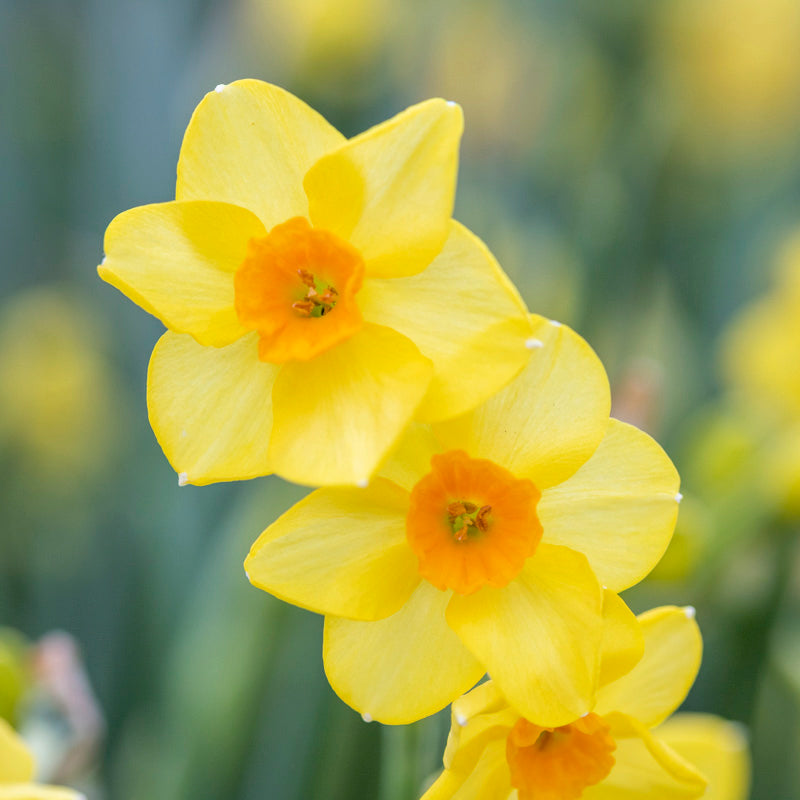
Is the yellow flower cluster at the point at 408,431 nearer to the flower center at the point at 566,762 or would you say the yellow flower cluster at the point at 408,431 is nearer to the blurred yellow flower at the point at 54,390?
the flower center at the point at 566,762

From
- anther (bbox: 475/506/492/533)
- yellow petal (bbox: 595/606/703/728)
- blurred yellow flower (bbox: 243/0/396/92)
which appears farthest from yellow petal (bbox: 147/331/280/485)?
blurred yellow flower (bbox: 243/0/396/92)

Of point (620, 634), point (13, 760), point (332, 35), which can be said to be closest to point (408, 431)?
point (620, 634)

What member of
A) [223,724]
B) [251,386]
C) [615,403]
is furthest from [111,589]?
[251,386]

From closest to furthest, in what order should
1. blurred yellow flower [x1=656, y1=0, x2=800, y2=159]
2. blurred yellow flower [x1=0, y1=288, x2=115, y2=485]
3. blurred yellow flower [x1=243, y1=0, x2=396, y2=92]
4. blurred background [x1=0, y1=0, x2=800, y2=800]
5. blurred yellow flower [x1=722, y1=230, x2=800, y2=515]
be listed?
blurred background [x1=0, y1=0, x2=800, y2=800]
blurred yellow flower [x1=722, y1=230, x2=800, y2=515]
blurred yellow flower [x1=243, y1=0, x2=396, y2=92]
blurred yellow flower [x1=656, y1=0, x2=800, y2=159]
blurred yellow flower [x1=0, y1=288, x2=115, y2=485]

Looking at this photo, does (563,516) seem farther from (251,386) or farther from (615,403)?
(615,403)

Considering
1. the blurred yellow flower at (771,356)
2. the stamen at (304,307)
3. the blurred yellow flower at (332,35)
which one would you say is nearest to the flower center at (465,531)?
the stamen at (304,307)

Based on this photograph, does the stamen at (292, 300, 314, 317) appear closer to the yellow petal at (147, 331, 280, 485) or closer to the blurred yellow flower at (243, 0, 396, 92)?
the yellow petal at (147, 331, 280, 485)

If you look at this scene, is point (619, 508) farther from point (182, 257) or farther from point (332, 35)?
point (332, 35)
